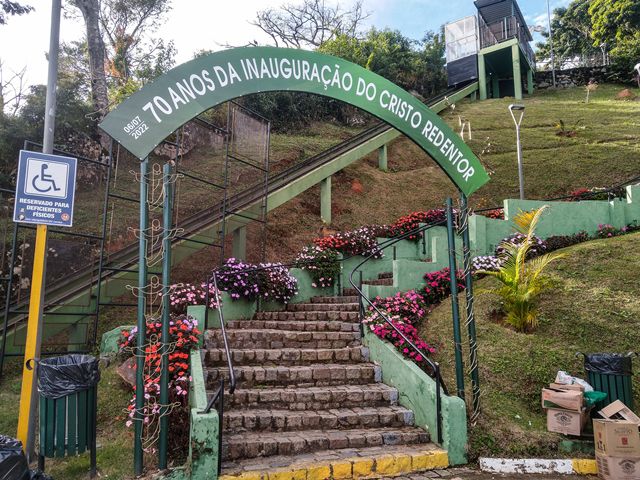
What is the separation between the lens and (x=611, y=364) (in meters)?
5.10

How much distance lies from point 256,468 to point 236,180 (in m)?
8.05

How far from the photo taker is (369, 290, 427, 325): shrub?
7020 millimetres

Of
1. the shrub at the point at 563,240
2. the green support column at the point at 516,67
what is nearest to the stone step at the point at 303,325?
the shrub at the point at 563,240

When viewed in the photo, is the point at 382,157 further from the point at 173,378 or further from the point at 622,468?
the point at 622,468

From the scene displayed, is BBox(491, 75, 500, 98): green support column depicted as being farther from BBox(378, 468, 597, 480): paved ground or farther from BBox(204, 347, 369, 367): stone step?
Result: BBox(378, 468, 597, 480): paved ground

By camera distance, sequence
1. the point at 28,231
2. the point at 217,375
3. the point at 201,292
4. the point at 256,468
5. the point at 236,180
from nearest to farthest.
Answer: the point at 256,468, the point at 217,375, the point at 201,292, the point at 28,231, the point at 236,180

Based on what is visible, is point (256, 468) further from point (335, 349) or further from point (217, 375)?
point (335, 349)

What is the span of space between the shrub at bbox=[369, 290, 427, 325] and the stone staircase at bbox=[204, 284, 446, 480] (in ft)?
1.61

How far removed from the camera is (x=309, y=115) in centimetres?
2389

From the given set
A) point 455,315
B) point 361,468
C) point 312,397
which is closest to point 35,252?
point 312,397

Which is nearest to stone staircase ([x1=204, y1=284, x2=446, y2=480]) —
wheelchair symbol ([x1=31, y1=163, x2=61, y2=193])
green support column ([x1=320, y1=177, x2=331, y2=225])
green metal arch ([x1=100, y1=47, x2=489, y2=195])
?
wheelchair symbol ([x1=31, y1=163, x2=61, y2=193])

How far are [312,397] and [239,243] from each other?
5.33 metres

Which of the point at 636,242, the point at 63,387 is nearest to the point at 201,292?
the point at 63,387

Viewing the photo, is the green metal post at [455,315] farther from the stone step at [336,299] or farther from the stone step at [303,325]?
the stone step at [336,299]
